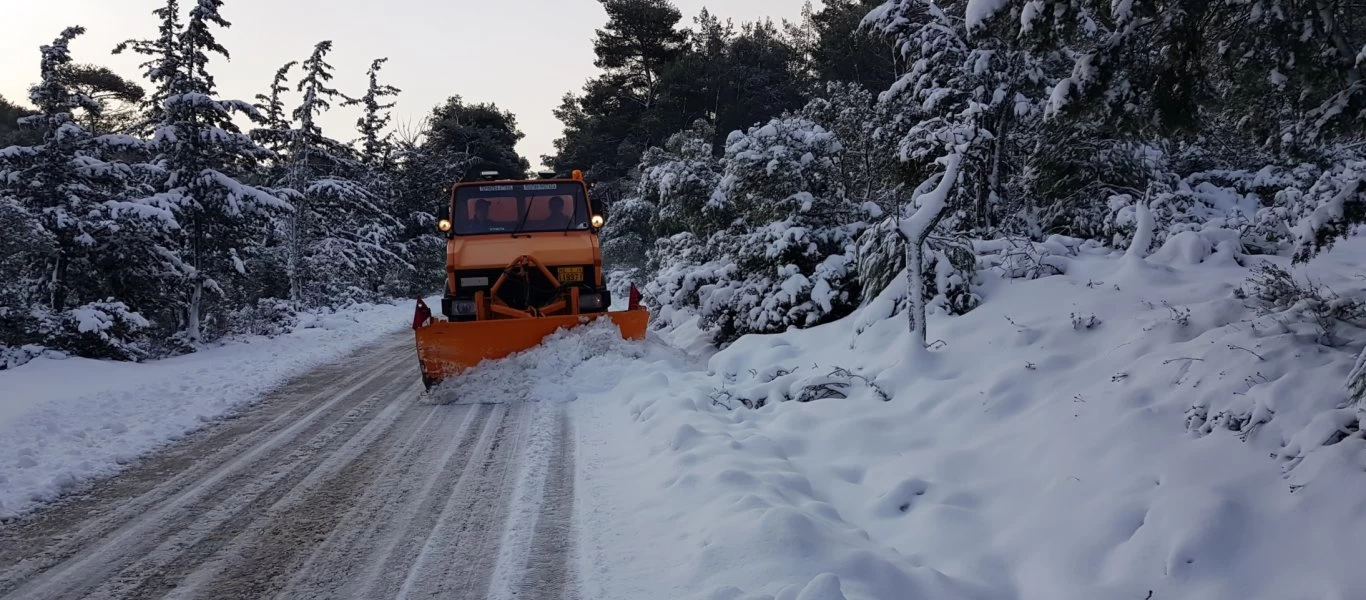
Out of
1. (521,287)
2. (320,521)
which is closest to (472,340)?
(521,287)

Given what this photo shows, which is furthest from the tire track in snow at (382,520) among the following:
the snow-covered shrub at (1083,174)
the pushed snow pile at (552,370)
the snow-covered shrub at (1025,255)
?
the snow-covered shrub at (1083,174)

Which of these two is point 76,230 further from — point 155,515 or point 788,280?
point 788,280

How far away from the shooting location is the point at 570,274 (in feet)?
30.8

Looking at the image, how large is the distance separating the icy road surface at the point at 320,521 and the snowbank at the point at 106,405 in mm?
317

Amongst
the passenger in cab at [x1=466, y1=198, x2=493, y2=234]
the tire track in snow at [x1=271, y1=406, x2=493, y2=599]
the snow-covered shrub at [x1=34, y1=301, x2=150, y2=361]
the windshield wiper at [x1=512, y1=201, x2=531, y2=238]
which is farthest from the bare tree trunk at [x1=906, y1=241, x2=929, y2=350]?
the snow-covered shrub at [x1=34, y1=301, x2=150, y2=361]

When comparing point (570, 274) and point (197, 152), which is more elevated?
point (197, 152)

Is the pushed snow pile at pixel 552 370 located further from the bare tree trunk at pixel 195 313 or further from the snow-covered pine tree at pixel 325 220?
the snow-covered pine tree at pixel 325 220

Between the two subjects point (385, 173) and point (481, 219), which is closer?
point (481, 219)

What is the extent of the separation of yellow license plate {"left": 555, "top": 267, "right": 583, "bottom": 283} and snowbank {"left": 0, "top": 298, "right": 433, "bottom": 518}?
357cm

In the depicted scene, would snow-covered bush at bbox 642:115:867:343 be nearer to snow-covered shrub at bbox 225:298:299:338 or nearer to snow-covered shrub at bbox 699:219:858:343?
snow-covered shrub at bbox 699:219:858:343

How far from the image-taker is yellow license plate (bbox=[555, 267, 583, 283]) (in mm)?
9383

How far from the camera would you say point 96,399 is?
7309 millimetres

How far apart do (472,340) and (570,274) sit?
1607 millimetres

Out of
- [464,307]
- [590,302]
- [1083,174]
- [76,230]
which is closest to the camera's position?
[464,307]
